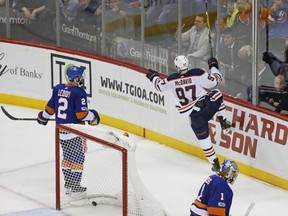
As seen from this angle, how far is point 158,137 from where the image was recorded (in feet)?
31.6

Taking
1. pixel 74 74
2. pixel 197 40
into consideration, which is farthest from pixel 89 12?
pixel 74 74

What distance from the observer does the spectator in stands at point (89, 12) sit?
1019 cm

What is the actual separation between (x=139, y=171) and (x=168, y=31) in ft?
5.12

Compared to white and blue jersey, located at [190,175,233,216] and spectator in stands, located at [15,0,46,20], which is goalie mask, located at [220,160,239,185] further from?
spectator in stands, located at [15,0,46,20]

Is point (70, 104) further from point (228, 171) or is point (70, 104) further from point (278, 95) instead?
point (228, 171)

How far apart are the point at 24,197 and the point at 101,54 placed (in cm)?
265

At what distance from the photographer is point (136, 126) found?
990cm

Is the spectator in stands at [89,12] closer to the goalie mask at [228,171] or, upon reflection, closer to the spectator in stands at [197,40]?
the spectator in stands at [197,40]

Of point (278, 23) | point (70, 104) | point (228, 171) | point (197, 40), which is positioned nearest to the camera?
point (228, 171)

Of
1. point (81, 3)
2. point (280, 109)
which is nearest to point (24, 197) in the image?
point (280, 109)

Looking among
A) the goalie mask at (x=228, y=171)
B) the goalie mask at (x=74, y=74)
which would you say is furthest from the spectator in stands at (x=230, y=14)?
the goalie mask at (x=228, y=171)

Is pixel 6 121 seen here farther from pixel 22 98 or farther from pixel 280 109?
pixel 280 109

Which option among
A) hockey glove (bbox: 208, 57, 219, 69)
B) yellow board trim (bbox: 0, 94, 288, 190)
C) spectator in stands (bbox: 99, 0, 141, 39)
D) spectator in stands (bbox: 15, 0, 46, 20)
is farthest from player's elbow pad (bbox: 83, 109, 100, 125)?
spectator in stands (bbox: 15, 0, 46, 20)

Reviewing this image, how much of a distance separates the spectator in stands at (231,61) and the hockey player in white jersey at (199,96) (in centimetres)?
22
